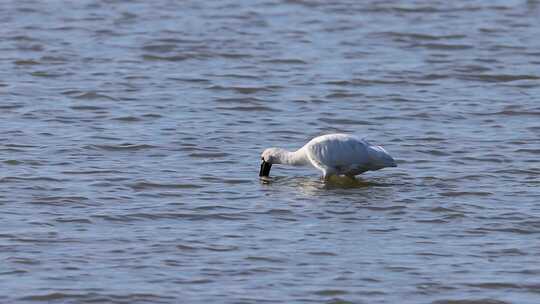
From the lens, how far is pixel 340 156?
11.8 metres

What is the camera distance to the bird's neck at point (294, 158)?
12180 millimetres

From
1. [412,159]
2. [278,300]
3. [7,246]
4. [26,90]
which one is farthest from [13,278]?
[26,90]

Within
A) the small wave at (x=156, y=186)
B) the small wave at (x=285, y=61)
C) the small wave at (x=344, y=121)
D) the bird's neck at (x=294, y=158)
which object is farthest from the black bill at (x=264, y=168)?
the small wave at (x=285, y=61)

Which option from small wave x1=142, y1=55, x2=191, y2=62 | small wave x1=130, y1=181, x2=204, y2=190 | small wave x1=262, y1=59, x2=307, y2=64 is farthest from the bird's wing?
small wave x1=142, y1=55, x2=191, y2=62

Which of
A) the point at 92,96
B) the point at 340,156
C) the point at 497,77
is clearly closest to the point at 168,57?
the point at 92,96

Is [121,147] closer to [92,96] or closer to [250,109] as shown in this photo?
[250,109]

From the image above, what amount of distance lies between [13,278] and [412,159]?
493 cm

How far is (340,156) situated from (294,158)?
548mm

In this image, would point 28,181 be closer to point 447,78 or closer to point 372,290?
point 372,290

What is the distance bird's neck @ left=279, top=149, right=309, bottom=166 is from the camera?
12180 millimetres

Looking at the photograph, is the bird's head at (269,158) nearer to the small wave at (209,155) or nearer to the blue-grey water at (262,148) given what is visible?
the blue-grey water at (262,148)

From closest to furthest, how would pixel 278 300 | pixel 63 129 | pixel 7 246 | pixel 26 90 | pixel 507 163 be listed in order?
pixel 278 300 → pixel 7 246 → pixel 507 163 → pixel 63 129 → pixel 26 90

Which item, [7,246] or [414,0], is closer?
[7,246]

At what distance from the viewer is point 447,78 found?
17094mm
